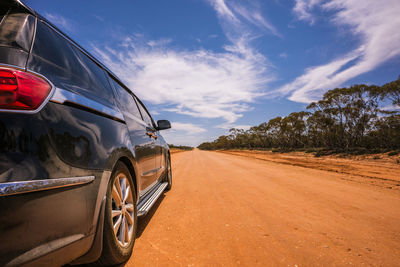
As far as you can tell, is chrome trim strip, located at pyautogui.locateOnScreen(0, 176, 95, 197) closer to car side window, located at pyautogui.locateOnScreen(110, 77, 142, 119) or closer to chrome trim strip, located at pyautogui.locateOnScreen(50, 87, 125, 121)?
chrome trim strip, located at pyautogui.locateOnScreen(50, 87, 125, 121)

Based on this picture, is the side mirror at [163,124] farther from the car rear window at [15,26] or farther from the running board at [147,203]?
the car rear window at [15,26]

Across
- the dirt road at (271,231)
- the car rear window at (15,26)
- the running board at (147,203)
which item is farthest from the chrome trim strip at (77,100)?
the dirt road at (271,231)

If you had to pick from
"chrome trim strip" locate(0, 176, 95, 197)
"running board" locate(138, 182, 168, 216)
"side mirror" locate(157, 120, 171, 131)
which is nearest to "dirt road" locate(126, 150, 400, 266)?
"running board" locate(138, 182, 168, 216)

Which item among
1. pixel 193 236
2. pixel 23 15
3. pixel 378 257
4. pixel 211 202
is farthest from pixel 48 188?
pixel 211 202

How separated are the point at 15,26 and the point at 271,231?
122 inches

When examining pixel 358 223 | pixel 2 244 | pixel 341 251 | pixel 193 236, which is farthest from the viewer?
pixel 358 223

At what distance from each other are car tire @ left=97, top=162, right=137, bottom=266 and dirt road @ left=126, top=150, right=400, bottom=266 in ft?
0.70

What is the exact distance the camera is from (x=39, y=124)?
3.57 ft

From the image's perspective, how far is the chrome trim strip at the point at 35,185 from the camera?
90cm

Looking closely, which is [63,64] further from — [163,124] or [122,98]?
[163,124]

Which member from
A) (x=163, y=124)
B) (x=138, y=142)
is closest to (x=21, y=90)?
(x=138, y=142)

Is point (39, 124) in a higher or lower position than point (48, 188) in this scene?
higher

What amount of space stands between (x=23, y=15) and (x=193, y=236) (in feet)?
8.43

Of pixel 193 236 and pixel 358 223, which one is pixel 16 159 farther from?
pixel 358 223
